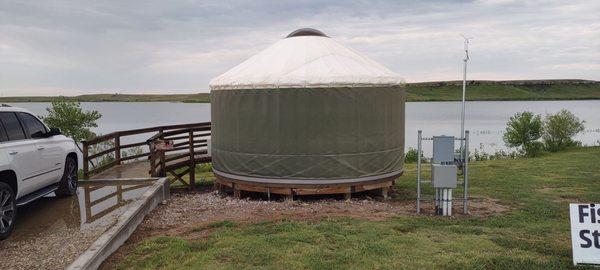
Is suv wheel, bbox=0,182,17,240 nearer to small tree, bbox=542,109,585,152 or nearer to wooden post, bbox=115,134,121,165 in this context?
Result: wooden post, bbox=115,134,121,165

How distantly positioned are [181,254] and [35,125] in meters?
3.31

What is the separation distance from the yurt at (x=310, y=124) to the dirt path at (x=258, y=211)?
1.13ft

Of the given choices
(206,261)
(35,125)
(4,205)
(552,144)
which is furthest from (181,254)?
(552,144)

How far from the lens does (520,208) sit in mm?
9070

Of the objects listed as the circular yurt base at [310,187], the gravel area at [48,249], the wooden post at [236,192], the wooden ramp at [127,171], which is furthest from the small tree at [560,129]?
the gravel area at [48,249]

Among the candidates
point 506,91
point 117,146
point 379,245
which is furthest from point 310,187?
point 506,91

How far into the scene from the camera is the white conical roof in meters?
9.32

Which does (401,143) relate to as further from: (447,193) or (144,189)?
(144,189)

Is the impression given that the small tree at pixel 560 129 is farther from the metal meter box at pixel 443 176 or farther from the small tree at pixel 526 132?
the metal meter box at pixel 443 176

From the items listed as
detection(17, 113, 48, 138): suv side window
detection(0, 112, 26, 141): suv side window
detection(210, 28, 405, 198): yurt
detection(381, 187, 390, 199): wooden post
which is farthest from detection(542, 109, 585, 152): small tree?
detection(0, 112, 26, 141): suv side window

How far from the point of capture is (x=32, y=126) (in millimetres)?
7438

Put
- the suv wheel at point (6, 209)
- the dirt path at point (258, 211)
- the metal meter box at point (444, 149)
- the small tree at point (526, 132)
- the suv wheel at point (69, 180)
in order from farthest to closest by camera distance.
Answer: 1. the small tree at point (526, 132)
2. the suv wheel at point (69, 180)
3. the metal meter box at point (444, 149)
4. the dirt path at point (258, 211)
5. the suv wheel at point (6, 209)

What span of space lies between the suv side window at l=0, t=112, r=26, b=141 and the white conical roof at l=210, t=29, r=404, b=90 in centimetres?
397

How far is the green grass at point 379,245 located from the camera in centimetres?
578
